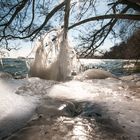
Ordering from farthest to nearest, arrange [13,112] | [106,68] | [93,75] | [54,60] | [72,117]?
[106,68]
[93,75]
[54,60]
[13,112]
[72,117]

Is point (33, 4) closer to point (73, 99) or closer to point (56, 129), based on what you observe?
point (73, 99)

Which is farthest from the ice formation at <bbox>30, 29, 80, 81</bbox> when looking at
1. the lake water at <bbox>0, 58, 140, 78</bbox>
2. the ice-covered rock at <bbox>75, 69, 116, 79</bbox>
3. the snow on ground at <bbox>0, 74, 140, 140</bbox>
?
the snow on ground at <bbox>0, 74, 140, 140</bbox>

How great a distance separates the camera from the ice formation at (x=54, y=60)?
408 inches

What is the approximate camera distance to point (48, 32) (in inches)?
468

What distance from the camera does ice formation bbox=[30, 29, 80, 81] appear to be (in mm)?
10375

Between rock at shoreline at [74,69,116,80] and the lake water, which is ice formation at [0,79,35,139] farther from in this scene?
the lake water

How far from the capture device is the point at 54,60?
10570 mm

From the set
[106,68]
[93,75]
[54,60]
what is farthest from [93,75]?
[106,68]

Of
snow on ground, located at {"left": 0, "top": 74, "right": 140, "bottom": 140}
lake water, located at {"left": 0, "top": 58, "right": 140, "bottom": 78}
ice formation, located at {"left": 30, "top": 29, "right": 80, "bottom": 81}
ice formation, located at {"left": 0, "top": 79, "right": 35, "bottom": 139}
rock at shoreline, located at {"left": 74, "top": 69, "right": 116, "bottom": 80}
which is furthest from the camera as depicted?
lake water, located at {"left": 0, "top": 58, "right": 140, "bottom": 78}

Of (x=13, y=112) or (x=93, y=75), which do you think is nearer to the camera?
(x=13, y=112)

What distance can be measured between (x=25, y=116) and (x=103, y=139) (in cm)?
148

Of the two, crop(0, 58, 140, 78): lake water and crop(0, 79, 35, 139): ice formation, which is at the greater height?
crop(0, 79, 35, 139): ice formation

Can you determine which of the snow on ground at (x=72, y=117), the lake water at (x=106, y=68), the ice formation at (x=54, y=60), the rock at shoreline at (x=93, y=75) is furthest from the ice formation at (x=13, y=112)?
the lake water at (x=106, y=68)

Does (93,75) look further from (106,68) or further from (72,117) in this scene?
(106,68)
